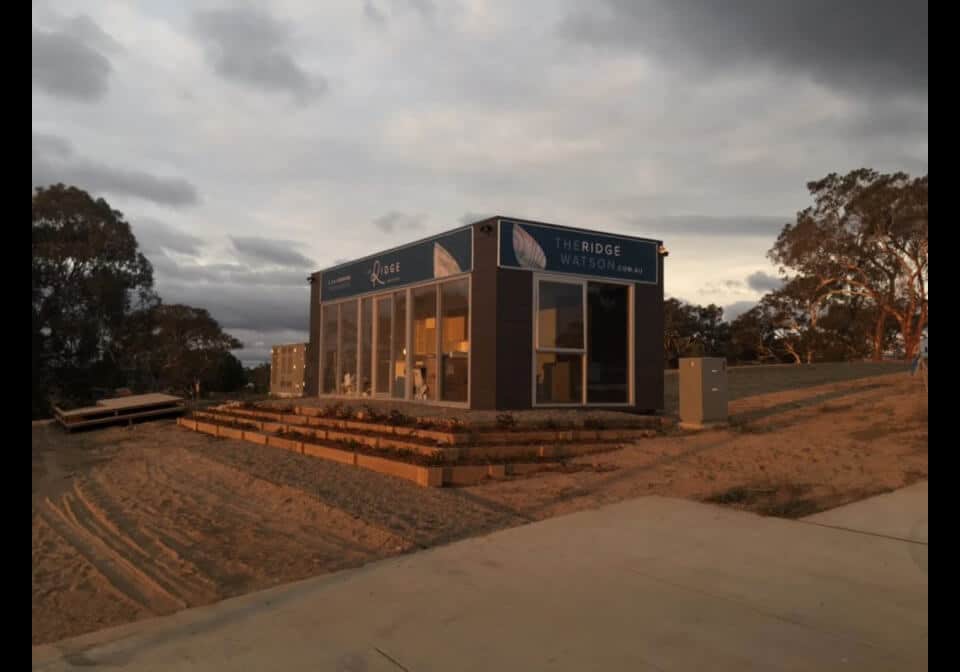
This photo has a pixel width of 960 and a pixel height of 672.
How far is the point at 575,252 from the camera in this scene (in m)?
13.4

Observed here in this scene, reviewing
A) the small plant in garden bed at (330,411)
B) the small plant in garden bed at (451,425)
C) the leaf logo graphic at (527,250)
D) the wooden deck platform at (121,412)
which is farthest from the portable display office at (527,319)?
the wooden deck platform at (121,412)

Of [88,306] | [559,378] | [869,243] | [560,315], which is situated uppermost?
[869,243]

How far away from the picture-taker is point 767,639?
346 centimetres

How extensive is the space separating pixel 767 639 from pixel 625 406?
10522mm

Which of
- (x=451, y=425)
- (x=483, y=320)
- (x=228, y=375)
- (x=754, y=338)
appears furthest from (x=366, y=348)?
(x=754, y=338)

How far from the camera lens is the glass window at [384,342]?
1642cm

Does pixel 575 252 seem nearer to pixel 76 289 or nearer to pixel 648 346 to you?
pixel 648 346

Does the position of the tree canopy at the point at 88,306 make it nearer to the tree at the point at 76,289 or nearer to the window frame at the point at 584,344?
the tree at the point at 76,289

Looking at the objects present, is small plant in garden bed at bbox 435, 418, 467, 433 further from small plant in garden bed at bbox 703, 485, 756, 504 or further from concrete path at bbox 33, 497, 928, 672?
concrete path at bbox 33, 497, 928, 672

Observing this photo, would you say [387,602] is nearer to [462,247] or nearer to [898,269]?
[462,247]

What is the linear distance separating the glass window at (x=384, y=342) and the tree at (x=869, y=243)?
24292mm

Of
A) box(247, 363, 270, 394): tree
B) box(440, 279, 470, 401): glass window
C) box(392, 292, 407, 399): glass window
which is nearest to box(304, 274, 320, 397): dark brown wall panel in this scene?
box(392, 292, 407, 399): glass window

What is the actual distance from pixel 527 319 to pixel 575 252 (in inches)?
71.0

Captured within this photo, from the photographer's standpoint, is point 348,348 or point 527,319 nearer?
point 527,319
